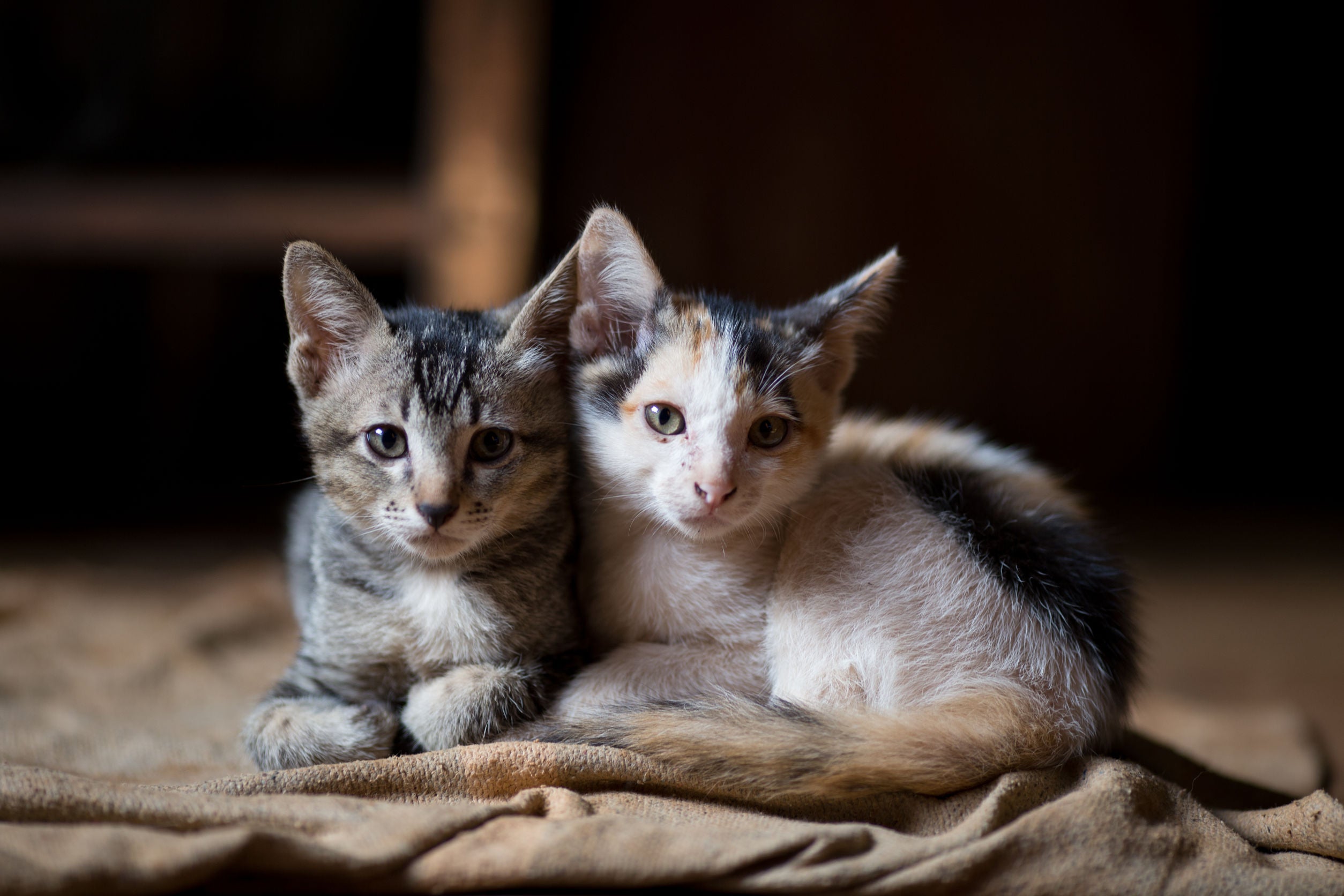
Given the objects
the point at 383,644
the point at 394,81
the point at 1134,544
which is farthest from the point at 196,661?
the point at 1134,544

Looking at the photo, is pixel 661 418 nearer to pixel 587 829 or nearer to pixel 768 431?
pixel 768 431

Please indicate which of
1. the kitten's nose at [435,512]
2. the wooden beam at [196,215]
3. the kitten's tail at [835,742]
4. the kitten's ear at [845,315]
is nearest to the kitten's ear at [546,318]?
the kitten's nose at [435,512]

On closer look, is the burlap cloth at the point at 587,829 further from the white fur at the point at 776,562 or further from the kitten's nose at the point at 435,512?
the kitten's nose at the point at 435,512

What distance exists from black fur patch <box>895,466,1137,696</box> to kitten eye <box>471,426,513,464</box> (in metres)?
0.60

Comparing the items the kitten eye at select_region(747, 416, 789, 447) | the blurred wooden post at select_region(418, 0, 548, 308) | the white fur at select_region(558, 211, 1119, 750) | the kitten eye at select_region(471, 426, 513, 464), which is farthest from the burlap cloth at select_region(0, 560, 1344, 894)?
the blurred wooden post at select_region(418, 0, 548, 308)

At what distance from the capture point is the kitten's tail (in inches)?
46.3

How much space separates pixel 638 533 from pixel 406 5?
2326 mm

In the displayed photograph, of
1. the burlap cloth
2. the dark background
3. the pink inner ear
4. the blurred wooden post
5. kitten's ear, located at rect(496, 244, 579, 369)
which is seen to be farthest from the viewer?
the dark background

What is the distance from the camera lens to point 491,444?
1.34 meters

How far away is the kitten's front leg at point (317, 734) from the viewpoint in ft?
4.21

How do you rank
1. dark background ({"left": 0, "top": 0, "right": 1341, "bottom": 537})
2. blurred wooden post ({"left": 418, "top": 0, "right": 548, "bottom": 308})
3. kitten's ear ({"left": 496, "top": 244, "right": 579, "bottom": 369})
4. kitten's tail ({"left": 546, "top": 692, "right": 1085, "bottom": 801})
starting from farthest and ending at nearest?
1. dark background ({"left": 0, "top": 0, "right": 1341, "bottom": 537})
2. blurred wooden post ({"left": 418, "top": 0, "right": 548, "bottom": 308})
3. kitten's ear ({"left": 496, "top": 244, "right": 579, "bottom": 369})
4. kitten's tail ({"left": 546, "top": 692, "right": 1085, "bottom": 801})

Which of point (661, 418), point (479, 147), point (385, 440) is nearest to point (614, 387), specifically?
point (661, 418)

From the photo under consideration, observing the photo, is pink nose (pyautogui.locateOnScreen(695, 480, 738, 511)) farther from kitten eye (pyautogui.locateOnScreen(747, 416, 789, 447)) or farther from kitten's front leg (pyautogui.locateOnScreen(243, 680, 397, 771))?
kitten's front leg (pyautogui.locateOnScreen(243, 680, 397, 771))

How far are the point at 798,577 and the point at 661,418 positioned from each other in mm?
306
